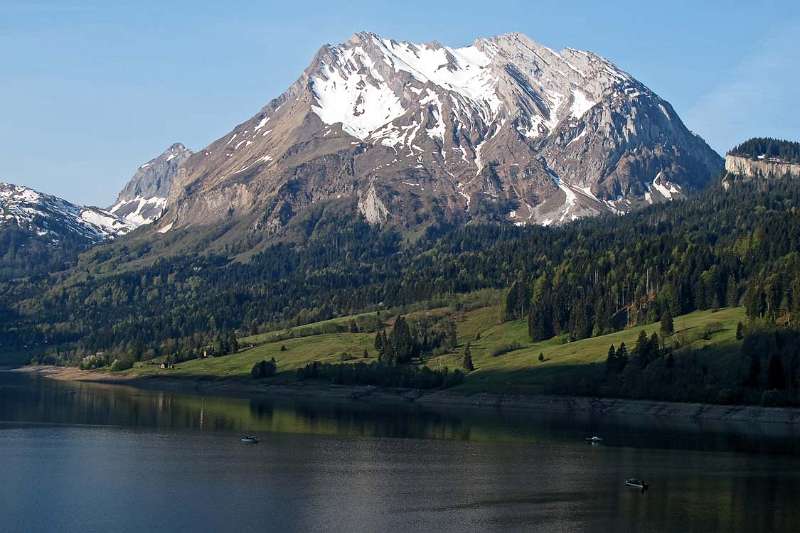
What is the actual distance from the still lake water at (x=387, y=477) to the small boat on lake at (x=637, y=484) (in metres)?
1.34

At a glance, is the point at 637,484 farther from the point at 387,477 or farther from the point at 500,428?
the point at 500,428

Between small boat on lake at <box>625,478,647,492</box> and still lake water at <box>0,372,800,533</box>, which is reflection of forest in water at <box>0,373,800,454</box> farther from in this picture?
small boat on lake at <box>625,478,647,492</box>

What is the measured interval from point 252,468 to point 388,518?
3257 centimetres

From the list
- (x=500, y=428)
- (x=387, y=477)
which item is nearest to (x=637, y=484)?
(x=387, y=477)

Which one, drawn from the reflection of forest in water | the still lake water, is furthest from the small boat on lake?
the reflection of forest in water

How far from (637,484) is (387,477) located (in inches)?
1109

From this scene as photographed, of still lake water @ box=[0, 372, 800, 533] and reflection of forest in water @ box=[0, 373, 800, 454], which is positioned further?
reflection of forest in water @ box=[0, 373, 800, 454]

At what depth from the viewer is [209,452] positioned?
145m

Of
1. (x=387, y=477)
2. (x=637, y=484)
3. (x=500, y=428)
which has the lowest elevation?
(x=387, y=477)

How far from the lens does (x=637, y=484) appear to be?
122 meters

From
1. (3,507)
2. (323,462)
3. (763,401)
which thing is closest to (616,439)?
(763,401)

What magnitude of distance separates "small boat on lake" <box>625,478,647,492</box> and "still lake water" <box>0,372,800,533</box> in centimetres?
134

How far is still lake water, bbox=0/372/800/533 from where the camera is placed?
329 ft

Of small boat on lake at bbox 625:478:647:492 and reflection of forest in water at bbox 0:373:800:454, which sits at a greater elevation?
reflection of forest in water at bbox 0:373:800:454
